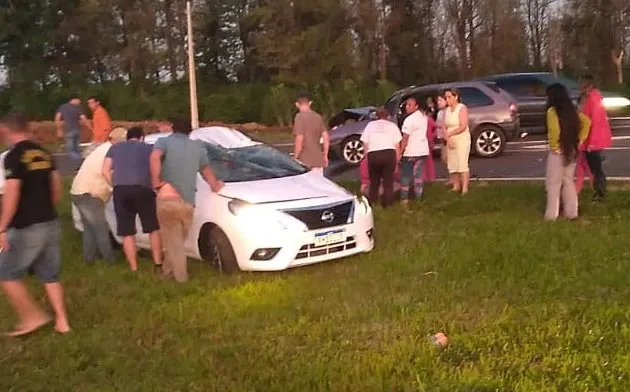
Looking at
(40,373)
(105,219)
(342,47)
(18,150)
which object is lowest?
(40,373)

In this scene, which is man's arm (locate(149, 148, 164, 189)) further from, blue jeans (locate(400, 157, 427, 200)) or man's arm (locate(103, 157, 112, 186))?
blue jeans (locate(400, 157, 427, 200))

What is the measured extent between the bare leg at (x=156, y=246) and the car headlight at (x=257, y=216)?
3.45 feet

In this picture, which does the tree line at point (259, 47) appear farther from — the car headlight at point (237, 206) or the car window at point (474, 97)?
the car headlight at point (237, 206)

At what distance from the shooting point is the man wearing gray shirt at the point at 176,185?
8266 millimetres

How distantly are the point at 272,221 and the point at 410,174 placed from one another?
4.59 m

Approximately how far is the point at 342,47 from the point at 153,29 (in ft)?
34.2

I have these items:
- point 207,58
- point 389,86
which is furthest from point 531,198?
point 207,58

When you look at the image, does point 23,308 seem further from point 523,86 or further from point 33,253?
point 523,86

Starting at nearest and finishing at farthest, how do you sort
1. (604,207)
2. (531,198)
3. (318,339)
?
(318,339) → (604,207) → (531,198)

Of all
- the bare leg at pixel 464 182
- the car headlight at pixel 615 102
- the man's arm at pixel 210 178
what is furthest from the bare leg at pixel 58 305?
the car headlight at pixel 615 102

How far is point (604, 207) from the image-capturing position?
11.2 metres

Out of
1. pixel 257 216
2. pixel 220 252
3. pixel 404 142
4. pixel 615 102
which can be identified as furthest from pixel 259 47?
pixel 257 216

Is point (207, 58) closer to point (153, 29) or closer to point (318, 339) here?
point (153, 29)

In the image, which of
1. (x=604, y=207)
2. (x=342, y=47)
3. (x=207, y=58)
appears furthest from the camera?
(x=207, y=58)
